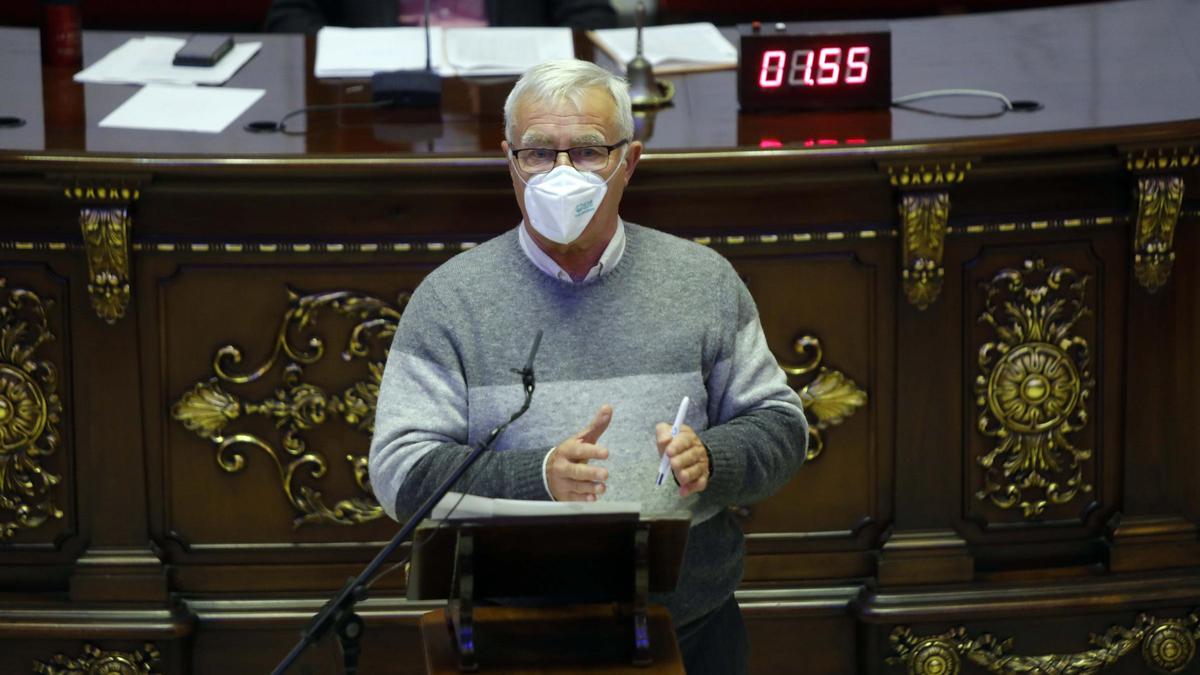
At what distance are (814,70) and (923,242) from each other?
1.54ft

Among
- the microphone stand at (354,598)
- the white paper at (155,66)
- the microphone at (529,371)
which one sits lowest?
the microphone stand at (354,598)

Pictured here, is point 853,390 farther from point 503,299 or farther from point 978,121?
point 503,299

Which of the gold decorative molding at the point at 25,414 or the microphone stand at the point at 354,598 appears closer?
the microphone stand at the point at 354,598

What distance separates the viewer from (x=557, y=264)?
248 cm

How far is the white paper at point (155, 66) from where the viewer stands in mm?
4035

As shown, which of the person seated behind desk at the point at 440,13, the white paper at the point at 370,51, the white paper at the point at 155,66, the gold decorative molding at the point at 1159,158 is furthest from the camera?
the person seated behind desk at the point at 440,13

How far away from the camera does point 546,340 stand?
7.97 feet

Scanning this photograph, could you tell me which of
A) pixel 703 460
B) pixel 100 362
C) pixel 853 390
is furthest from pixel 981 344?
pixel 100 362

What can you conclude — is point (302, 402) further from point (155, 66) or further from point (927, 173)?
point (927, 173)

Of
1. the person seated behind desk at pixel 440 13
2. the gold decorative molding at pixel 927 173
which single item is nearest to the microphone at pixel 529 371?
the gold decorative molding at pixel 927 173

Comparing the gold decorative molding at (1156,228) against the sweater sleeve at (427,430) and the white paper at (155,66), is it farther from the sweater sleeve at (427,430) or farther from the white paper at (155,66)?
the white paper at (155,66)

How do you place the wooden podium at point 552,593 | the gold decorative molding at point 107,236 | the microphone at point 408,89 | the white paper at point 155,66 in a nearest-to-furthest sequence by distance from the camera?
the wooden podium at point 552,593, the gold decorative molding at point 107,236, the microphone at point 408,89, the white paper at point 155,66

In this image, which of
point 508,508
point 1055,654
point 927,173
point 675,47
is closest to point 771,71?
point 927,173

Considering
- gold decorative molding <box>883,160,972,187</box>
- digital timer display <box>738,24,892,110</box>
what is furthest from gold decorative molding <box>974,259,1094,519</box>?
digital timer display <box>738,24,892,110</box>
